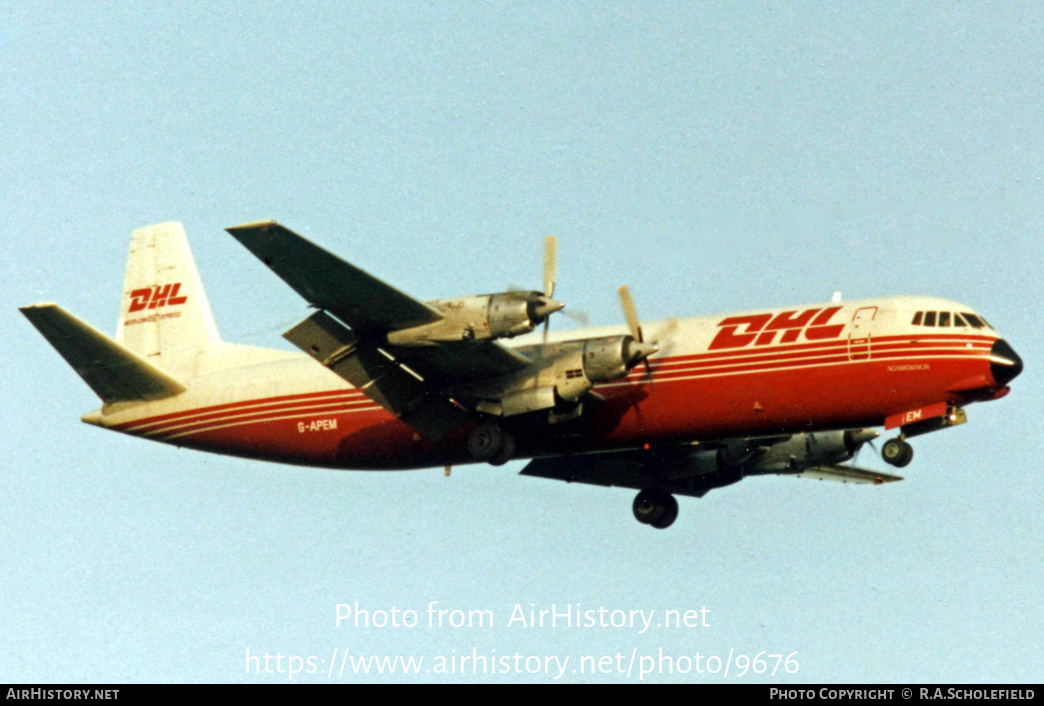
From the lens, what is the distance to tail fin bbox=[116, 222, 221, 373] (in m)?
38.1

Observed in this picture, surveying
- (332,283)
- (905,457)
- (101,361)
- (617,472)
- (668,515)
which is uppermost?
(332,283)

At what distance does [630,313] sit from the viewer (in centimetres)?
3128

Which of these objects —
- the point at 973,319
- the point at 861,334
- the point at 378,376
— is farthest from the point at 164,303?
the point at 973,319

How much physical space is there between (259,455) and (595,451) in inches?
332

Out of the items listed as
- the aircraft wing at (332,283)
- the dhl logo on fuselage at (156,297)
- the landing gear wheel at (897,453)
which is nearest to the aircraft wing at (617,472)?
the landing gear wheel at (897,453)

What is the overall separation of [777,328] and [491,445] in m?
6.63

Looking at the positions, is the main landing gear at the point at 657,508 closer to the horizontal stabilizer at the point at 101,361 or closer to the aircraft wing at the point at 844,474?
the aircraft wing at the point at 844,474

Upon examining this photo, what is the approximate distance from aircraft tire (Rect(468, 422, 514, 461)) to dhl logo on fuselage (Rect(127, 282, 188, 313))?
11256mm

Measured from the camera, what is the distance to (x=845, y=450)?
35250 millimetres

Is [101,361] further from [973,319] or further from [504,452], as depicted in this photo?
[973,319]

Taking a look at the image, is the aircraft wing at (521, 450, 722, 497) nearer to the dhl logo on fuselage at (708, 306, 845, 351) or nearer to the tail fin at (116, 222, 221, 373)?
the dhl logo on fuselage at (708, 306, 845, 351)

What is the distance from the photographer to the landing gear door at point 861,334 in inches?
1188
